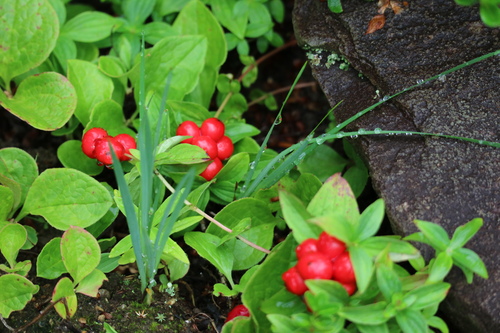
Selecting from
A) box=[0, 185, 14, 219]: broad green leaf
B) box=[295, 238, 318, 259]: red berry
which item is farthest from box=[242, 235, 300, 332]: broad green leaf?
Result: box=[0, 185, 14, 219]: broad green leaf

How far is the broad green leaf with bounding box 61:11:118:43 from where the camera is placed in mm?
2672

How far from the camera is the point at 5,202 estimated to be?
82.7 inches

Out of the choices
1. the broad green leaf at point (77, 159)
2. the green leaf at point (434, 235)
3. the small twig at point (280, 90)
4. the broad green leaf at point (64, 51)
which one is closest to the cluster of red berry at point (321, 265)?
the green leaf at point (434, 235)

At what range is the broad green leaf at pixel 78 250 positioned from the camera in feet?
6.36

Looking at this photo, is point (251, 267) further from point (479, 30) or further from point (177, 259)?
point (479, 30)

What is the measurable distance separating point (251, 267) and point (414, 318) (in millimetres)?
719

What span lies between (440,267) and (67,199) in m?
1.36

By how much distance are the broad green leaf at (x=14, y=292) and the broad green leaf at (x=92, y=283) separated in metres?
0.16

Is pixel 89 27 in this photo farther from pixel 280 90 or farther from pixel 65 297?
pixel 65 297

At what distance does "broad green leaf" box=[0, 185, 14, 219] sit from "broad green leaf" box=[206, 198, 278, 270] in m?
0.75

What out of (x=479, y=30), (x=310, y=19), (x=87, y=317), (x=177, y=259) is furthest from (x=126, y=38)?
(x=479, y=30)

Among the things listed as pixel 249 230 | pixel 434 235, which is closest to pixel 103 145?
pixel 249 230

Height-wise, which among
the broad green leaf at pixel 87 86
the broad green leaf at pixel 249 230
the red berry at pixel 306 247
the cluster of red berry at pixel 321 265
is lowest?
the broad green leaf at pixel 249 230

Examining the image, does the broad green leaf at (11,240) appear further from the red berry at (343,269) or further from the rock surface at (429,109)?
the rock surface at (429,109)
